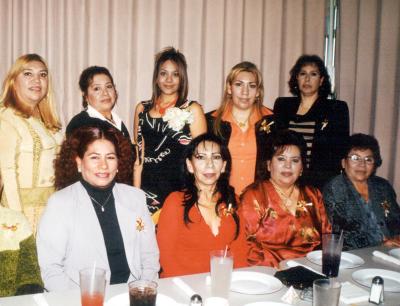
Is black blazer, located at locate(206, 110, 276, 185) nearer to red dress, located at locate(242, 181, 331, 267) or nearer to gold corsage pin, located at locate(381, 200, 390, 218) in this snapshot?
red dress, located at locate(242, 181, 331, 267)

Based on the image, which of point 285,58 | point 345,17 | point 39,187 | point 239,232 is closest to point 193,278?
point 239,232

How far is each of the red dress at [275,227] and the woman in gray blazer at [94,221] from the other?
54 cm

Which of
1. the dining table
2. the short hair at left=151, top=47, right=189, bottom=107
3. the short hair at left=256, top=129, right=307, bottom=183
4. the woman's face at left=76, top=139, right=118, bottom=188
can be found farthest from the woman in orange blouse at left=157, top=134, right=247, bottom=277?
the short hair at left=151, top=47, right=189, bottom=107

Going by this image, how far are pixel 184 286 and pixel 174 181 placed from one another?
143 centimetres

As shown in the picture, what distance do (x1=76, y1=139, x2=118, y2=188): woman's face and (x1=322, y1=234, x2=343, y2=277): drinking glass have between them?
1004 mm

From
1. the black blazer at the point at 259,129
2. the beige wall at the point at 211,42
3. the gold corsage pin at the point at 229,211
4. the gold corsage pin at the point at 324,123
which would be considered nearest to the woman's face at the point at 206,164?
the gold corsage pin at the point at 229,211

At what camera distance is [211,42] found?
4.03 metres

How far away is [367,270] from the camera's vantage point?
1828 mm

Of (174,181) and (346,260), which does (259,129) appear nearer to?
(174,181)

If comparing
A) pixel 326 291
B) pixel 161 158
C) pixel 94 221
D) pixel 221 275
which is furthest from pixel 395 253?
pixel 161 158

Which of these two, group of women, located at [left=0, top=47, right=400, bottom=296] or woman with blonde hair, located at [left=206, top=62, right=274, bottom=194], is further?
woman with blonde hair, located at [left=206, top=62, right=274, bottom=194]

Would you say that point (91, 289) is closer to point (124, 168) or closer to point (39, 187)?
point (124, 168)

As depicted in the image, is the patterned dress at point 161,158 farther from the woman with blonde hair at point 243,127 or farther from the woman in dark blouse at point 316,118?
the woman in dark blouse at point 316,118

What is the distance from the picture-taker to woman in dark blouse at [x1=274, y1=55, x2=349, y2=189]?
309 centimetres
